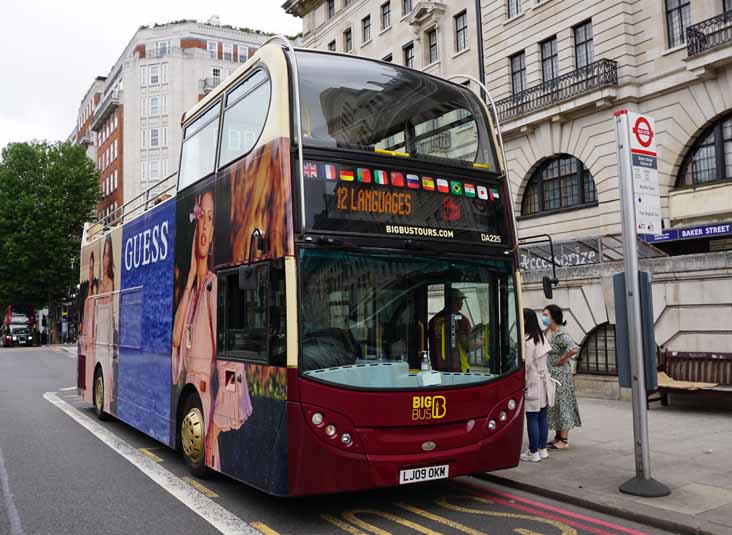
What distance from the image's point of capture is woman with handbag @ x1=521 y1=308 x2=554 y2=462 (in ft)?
26.5

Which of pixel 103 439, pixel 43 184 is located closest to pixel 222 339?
pixel 103 439

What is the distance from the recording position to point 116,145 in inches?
2906

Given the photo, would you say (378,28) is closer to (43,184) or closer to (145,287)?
(145,287)

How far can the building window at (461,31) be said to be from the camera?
30016 millimetres

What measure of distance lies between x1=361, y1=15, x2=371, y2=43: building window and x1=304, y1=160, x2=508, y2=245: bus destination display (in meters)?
31.7

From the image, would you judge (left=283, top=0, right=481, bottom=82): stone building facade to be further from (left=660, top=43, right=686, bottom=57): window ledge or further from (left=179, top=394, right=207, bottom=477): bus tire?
(left=179, top=394, right=207, bottom=477): bus tire

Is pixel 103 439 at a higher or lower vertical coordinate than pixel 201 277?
lower

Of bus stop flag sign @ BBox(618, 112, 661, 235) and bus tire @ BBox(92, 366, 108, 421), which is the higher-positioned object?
bus stop flag sign @ BBox(618, 112, 661, 235)

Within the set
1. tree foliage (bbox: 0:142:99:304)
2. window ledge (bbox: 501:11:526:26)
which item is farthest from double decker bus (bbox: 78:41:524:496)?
tree foliage (bbox: 0:142:99:304)

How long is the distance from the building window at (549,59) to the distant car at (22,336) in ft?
139

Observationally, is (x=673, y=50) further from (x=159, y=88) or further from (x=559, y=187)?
(x=159, y=88)

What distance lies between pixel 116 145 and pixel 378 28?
153 feet

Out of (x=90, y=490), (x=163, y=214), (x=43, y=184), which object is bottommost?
(x=90, y=490)

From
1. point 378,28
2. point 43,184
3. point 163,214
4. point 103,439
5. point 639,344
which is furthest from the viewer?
point 43,184
